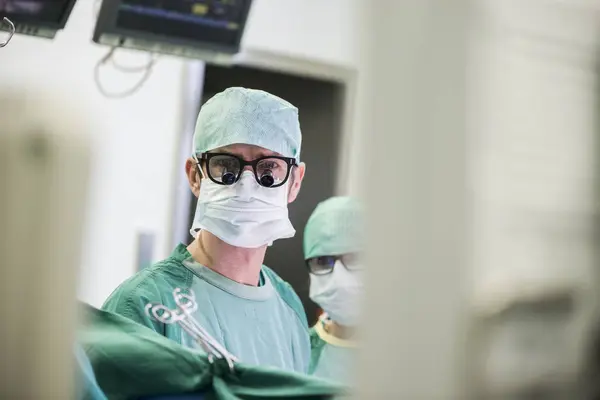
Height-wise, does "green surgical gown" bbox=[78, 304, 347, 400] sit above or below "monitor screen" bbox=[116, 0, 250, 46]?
below

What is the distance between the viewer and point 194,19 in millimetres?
1256

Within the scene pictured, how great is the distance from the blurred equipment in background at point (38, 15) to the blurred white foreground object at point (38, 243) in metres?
0.65

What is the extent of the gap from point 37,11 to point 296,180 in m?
0.50

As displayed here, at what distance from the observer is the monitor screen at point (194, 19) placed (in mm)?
1222

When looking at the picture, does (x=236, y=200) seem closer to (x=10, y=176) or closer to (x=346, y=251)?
(x=346, y=251)

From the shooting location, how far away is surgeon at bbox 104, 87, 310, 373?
3.04 ft

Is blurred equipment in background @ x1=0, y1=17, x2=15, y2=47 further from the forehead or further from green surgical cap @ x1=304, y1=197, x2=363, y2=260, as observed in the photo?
green surgical cap @ x1=304, y1=197, x2=363, y2=260

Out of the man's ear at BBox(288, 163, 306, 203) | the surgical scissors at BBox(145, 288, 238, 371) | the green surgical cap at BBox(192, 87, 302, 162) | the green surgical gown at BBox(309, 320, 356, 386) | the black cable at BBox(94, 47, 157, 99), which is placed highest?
the black cable at BBox(94, 47, 157, 99)

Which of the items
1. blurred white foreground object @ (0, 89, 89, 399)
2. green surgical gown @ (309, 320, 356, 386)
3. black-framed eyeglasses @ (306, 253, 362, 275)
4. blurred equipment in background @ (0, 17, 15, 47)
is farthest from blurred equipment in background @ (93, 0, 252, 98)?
blurred white foreground object @ (0, 89, 89, 399)

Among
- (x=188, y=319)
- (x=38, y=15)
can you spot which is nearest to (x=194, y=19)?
(x=38, y=15)

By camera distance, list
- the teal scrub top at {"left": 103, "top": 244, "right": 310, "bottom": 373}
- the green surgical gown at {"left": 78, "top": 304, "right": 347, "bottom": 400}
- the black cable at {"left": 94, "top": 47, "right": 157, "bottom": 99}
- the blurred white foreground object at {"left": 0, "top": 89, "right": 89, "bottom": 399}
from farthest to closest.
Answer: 1. the black cable at {"left": 94, "top": 47, "right": 157, "bottom": 99}
2. the teal scrub top at {"left": 103, "top": 244, "right": 310, "bottom": 373}
3. the green surgical gown at {"left": 78, "top": 304, "right": 347, "bottom": 400}
4. the blurred white foreground object at {"left": 0, "top": 89, "right": 89, "bottom": 399}

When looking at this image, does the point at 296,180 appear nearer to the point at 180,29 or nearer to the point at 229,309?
the point at 229,309

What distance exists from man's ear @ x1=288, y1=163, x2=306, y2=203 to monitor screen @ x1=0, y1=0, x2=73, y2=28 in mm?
473

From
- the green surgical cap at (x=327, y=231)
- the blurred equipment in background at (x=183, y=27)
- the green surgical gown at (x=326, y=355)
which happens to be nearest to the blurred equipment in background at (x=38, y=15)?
the blurred equipment in background at (x=183, y=27)
